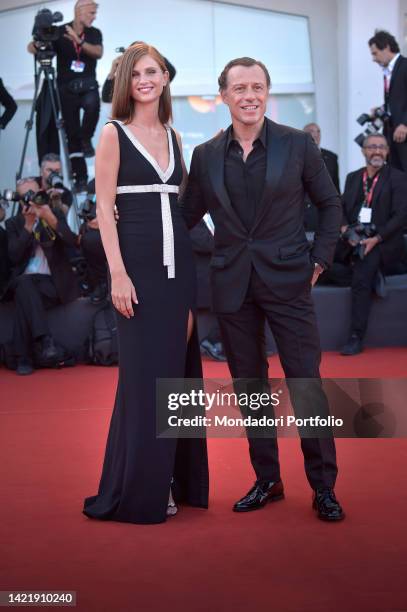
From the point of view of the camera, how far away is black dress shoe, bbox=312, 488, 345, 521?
303 cm

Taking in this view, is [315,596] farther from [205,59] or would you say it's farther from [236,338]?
[205,59]

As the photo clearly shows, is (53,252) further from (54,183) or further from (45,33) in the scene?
(45,33)

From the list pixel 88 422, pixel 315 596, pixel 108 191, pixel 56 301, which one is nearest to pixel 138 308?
pixel 108 191

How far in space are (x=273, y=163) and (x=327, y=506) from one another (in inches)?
44.7

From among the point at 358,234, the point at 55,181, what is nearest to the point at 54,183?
the point at 55,181

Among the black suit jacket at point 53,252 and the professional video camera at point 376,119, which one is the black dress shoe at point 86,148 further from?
the professional video camera at point 376,119

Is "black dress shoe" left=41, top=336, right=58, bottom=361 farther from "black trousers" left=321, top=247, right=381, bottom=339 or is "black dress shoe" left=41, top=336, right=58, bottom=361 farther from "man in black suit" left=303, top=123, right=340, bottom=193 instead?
"man in black suit" left=303, top=123, right=340, bottom=193

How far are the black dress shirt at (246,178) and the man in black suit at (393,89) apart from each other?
4496 millimetres

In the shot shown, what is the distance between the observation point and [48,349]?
6062 millimetres

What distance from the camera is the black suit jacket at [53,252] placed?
6113mm

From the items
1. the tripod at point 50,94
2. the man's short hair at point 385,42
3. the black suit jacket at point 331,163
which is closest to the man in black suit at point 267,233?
the tripod at point 50,94

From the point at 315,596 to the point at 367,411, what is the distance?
2019mm

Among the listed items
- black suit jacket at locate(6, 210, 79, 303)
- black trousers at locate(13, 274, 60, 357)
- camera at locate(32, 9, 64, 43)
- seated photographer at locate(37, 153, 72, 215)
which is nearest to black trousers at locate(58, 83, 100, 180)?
camera at locate(32, 9, 64, 43)

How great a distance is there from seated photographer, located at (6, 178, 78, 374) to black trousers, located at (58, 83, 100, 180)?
1.34m
